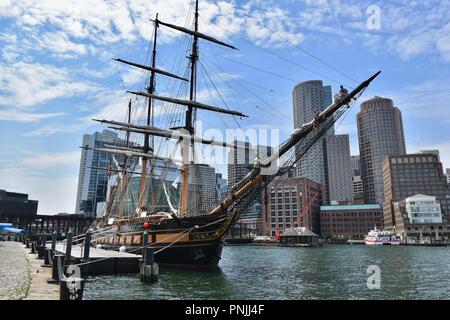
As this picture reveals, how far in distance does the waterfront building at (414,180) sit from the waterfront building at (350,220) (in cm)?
667

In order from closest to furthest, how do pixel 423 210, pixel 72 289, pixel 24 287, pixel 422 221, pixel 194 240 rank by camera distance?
pixel 72 289
pixel 24 287
pixel 194 240
pixel 422 221
pixel 423 210

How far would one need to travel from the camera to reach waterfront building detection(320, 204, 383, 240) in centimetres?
17012

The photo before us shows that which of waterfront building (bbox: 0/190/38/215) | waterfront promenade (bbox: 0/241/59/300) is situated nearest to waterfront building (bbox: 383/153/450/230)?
waterfront building (bbox: 0/190/38/215)

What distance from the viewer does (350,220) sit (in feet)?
565

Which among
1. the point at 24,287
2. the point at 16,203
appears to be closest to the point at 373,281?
the point at 24,287

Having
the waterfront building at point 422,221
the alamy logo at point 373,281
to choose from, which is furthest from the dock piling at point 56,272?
the waterfront building at point 422,221

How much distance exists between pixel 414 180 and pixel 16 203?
178 meters

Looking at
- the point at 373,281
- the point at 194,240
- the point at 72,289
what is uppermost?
the point at 194,240

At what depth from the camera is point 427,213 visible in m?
144

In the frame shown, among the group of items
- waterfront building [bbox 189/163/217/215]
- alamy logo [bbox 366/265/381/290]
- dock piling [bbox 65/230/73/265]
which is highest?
waterfront building [bbox 189/163/217/215]

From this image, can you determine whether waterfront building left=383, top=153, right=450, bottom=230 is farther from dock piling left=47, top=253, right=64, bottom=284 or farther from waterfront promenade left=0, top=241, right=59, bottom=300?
waterfront promenade left=0, top=241, right=59, bottom=300

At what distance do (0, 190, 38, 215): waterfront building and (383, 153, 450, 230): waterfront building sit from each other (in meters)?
162

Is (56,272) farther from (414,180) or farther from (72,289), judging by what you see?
A: (414,180)
